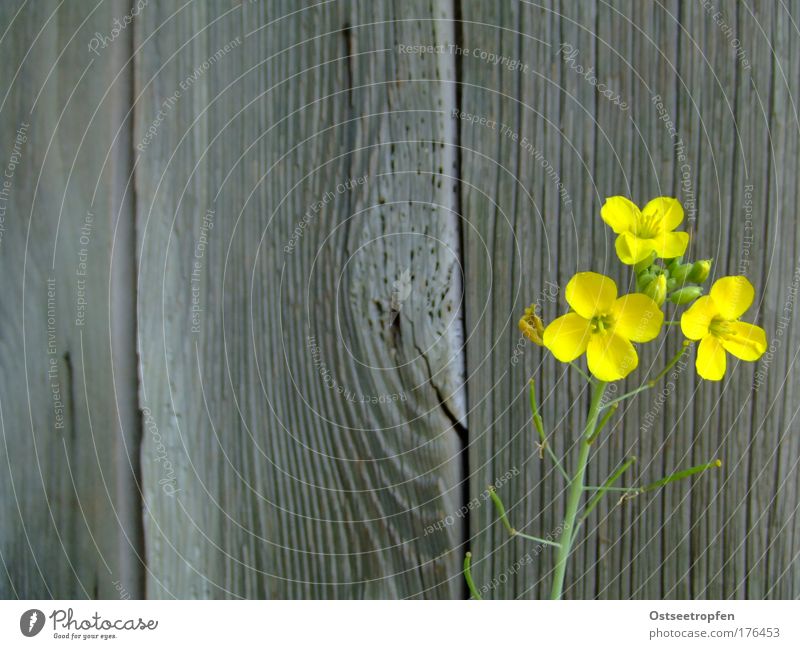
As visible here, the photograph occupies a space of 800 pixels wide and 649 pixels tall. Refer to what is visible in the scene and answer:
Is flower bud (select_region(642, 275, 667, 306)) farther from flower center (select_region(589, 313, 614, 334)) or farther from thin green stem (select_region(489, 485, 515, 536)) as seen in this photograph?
thin green stem (select_region(489, 485, 515, 536))

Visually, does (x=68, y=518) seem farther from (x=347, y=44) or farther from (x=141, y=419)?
(x=347, y=44)

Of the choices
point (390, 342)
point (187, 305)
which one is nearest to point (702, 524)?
point (390, 342)

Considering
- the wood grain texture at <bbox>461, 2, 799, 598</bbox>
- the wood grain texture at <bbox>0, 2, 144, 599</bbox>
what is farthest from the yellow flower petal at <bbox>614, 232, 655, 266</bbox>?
the wood grain texture at <bbox>0, 2, 144, 599</bbox>

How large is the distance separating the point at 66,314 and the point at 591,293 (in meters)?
0.44

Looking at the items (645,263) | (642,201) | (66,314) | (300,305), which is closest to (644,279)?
(645,263)

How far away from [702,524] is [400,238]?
0.37 metres

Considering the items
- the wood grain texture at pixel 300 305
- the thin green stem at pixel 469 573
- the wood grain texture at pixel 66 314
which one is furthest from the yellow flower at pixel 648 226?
the wood grain texture at pixel 66 314

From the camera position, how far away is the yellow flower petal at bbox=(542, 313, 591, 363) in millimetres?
433

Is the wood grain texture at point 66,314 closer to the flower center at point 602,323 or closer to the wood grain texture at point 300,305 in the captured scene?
the wood grain texture at point 300,305

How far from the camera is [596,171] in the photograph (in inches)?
21.5

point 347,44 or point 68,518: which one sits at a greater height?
point 347,44

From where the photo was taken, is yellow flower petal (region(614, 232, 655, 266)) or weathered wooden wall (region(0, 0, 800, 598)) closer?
yellow flower petal (region(614, 232, 655, 266))

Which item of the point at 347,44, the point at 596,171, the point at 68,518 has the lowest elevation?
the point at 68,518
